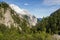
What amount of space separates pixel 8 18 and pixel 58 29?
2458 inches

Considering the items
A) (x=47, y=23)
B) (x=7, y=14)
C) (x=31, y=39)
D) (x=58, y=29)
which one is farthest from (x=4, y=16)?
(x=31, y=39)

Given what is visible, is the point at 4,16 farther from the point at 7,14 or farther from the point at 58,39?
the point at 58,39

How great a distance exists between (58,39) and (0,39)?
67.3 ft

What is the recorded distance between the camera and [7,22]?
182 metres

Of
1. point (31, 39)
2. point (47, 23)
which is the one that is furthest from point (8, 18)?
point (31, 39)

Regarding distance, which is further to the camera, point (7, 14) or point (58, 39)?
point (7, 14)

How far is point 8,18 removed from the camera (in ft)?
611

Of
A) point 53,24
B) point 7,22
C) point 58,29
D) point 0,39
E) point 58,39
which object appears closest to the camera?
point 0,39

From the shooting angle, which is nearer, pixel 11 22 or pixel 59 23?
pixel 59 23

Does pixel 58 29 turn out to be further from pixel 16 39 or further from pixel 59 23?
pixel 16 39

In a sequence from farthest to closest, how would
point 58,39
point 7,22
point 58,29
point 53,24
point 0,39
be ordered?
point 7,22 → point 53,24 → point 58,29 → point 58,39 → point 0,39

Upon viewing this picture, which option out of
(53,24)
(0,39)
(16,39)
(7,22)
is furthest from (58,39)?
(7,22)

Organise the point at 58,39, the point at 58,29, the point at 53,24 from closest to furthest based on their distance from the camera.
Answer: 1. the point at 58,39
2. the point at 58,29
3. the point at 53,24

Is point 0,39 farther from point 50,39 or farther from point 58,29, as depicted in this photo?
point 58,29
